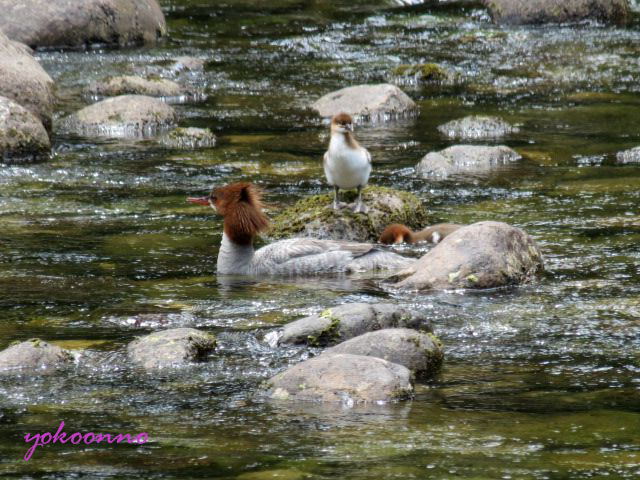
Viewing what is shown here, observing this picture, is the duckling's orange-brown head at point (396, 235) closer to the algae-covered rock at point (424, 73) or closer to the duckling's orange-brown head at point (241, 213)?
the duckling's orange-brown head at point (241, 213)

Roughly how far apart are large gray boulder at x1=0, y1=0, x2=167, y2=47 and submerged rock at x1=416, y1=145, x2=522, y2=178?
30.6 feet

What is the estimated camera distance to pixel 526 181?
1236 cm

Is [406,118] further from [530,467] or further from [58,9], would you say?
[530,467]

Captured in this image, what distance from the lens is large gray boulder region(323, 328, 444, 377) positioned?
20.9 ft

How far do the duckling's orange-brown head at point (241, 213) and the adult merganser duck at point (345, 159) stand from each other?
92 centimetres

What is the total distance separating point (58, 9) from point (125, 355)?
14.6 meters

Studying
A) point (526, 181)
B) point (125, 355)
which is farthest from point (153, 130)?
point (125, 355)

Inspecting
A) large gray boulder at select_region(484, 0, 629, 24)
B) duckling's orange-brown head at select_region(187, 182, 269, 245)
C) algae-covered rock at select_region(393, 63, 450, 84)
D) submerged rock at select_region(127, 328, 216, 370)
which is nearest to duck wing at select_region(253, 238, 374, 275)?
duckling's orange-brown head at select_region(187, 182, 269, 245)

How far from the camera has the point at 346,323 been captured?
23.0 ft

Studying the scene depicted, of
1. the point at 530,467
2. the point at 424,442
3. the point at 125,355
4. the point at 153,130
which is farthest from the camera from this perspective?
the point at 153,130

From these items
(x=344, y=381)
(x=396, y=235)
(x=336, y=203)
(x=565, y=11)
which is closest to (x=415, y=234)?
(x=396, y=235)

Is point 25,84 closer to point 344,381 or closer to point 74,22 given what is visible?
point 74,22

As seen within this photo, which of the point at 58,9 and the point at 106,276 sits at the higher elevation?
the point at 58,9

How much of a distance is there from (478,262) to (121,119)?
8082 millimetres
